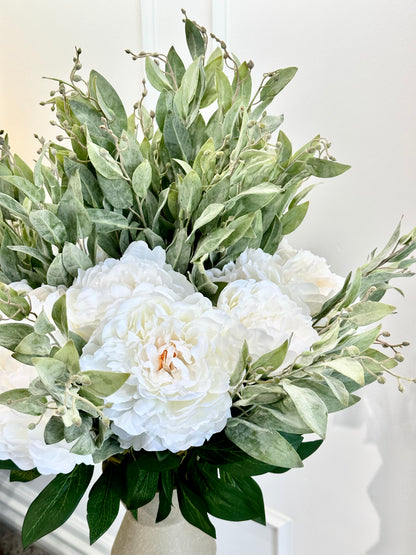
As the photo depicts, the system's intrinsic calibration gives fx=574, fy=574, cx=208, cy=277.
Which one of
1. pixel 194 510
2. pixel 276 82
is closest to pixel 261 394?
pixel 194 510

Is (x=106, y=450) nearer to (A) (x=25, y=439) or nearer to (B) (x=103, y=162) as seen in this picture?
(A) (x=25, y=439)

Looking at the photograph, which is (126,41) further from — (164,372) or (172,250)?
(164,372)

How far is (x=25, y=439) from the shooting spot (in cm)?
51

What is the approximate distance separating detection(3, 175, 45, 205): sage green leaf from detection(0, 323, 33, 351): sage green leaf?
14 cm

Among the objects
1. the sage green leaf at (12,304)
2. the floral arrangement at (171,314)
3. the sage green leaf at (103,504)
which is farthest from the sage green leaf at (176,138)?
the sage green leaf at (103,504)

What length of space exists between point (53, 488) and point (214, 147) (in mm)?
367

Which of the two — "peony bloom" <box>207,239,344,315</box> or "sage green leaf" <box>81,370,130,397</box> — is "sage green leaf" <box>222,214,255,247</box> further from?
"sage green leaf" <box>81,370,130,397</box>

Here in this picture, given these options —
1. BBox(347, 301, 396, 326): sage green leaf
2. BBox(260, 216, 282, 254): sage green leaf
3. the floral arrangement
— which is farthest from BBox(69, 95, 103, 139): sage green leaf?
BBox(347, 301, 396, 326): sage green leaf

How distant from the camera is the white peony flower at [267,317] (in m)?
0.51

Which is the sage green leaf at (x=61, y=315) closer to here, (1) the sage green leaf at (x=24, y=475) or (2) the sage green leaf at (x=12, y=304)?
(2) the sage green leaf at (x=12, y=304)

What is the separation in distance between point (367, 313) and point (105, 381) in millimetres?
250

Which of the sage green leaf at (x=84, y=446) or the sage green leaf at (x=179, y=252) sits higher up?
the sage green leaf at (x=179, y=252)

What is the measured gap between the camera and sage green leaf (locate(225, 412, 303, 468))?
496 mm

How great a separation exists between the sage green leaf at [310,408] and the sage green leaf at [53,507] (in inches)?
9.2
